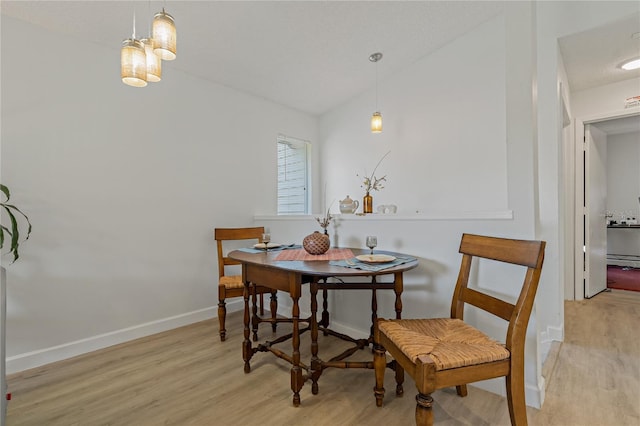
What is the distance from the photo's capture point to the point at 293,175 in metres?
4.23

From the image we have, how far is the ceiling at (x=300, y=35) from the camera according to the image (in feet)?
7.18

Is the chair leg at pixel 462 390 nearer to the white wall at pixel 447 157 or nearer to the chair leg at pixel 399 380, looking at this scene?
the white wall at pixel 447 157

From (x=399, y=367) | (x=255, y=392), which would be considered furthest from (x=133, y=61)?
(x=399, y=367)

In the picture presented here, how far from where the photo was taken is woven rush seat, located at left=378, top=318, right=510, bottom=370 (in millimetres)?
1199

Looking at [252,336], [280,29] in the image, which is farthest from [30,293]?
[280,29]

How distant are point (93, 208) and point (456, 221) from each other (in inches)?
108

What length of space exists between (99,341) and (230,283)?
43.2 inches

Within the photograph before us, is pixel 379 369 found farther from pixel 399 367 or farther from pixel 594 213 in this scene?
pixel 594 213

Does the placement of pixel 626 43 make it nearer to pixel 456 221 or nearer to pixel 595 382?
pixel 456 221

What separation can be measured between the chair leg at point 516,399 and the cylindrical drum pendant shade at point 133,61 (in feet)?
6.78

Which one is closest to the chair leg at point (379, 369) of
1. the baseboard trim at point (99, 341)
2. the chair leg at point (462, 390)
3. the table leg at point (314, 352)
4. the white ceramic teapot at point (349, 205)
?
the table leg at point (314, 352)

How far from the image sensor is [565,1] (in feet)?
7.94

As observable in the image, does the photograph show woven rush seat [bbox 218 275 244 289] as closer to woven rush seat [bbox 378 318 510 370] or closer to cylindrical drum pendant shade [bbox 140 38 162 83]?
woven rush seat [bbox 378 318 510 370]

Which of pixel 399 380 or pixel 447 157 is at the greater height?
pixel 447 157
